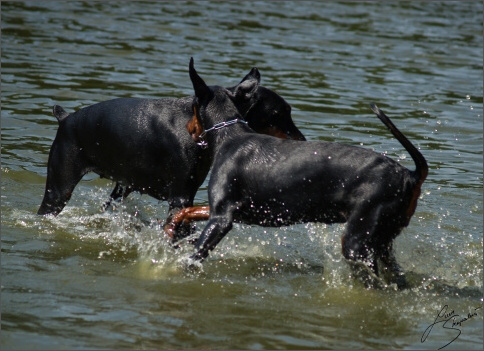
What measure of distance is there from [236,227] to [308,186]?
185cm

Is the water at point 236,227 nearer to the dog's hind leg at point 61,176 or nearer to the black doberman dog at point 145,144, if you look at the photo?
the dog's hind leg at point 61,176

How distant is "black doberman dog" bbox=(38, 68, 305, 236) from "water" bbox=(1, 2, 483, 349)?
414mm

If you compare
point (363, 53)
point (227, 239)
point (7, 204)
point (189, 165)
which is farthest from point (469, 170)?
point (363, 53)

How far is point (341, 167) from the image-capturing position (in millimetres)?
5969

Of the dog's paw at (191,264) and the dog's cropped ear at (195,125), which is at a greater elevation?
the dog's cropped ear at (195,125)

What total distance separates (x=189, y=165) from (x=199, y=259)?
0.93 m

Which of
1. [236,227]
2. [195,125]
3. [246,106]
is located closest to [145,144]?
[195,125]

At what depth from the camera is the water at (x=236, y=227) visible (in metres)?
5.56

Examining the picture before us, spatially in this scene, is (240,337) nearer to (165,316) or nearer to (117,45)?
(165,316)

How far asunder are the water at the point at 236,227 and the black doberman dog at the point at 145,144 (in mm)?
414

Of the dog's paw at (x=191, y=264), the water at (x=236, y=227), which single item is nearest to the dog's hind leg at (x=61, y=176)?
the water at (x=236, y=227)

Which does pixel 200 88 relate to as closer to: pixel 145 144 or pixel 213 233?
pixel 145 144

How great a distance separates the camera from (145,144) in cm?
712

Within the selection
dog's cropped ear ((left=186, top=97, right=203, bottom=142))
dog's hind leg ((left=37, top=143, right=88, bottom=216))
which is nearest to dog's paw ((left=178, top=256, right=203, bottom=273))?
dog's cropped ear ((left=186, top=97, right=203, bottom=142))
